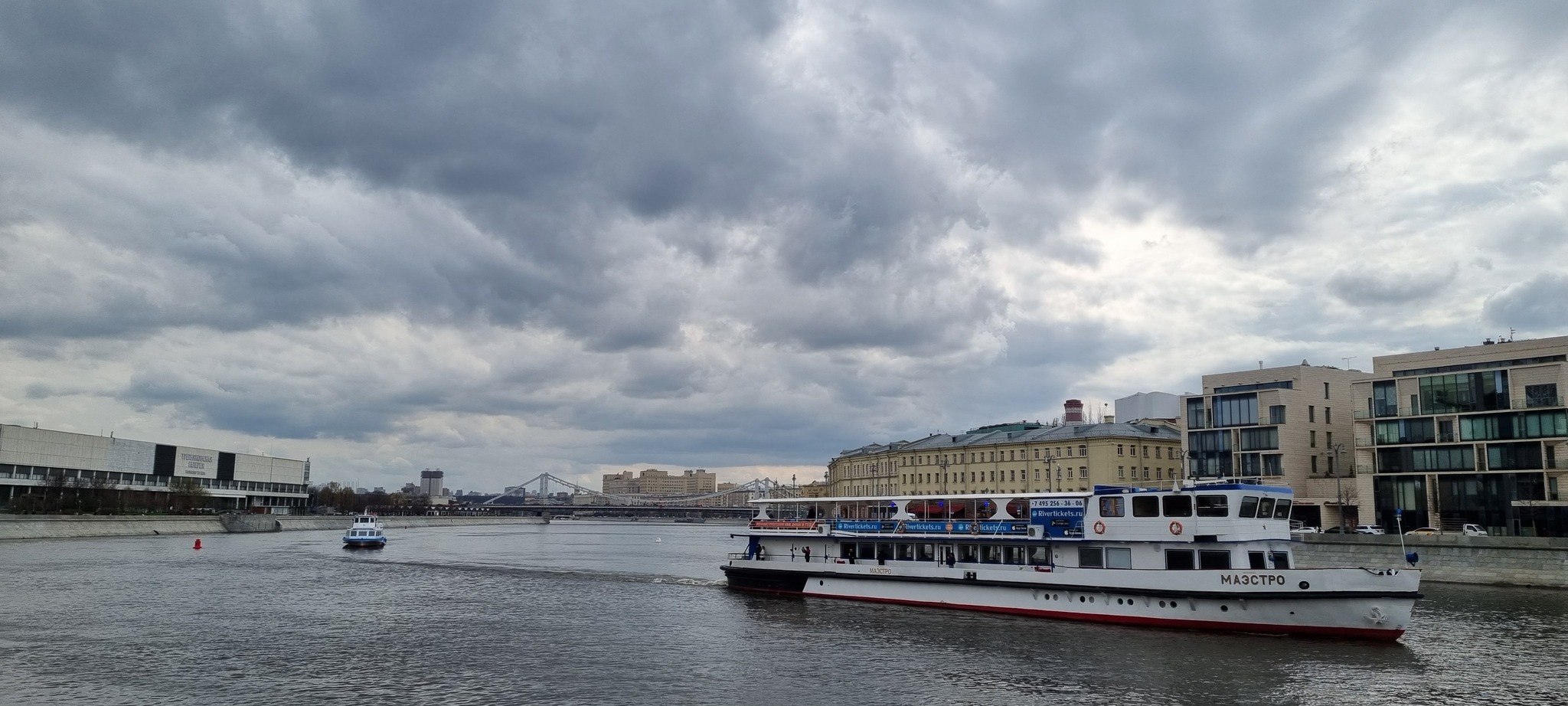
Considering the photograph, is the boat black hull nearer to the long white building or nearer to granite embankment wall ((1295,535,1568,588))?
granite embankment wall ((1295,535,1568,588))

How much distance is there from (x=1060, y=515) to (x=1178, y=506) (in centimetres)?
614

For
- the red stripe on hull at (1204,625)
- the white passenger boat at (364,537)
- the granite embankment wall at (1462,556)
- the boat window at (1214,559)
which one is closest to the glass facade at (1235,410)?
the granite embankment wall at (1462,556)

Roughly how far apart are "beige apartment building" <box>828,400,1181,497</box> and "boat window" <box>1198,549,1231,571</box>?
61206 mm

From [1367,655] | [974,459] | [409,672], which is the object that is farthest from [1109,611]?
[974,459]

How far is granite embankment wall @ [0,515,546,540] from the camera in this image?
399 ft

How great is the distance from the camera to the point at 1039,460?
12625 centimetres

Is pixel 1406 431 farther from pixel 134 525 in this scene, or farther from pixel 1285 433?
pixel 134 525

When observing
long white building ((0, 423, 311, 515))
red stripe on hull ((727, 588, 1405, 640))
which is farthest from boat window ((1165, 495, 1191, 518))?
long white building ((0, 423, 311, 515))

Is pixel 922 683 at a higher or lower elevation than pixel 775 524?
lower

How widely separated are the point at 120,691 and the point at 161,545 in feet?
322

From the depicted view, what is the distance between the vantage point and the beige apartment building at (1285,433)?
101 meters

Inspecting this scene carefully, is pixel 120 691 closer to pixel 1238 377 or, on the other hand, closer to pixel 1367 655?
pixel 1367 655

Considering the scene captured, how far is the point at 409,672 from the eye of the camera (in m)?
38.8

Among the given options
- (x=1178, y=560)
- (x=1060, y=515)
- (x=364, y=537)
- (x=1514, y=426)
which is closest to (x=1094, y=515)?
(x=1060, y=515)
